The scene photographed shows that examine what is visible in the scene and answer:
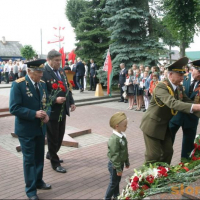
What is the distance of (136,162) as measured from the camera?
5.17 m

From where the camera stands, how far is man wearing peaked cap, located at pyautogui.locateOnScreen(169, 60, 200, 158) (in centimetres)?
436

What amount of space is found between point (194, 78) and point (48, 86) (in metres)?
2.49

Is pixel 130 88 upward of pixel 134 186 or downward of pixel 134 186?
upward

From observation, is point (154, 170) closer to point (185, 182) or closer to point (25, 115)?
point (185, 182)

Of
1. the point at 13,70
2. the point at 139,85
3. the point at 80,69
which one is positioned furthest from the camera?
the point at 13,70

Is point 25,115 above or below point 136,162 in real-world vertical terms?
above

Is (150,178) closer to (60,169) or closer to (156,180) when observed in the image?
(156,180)

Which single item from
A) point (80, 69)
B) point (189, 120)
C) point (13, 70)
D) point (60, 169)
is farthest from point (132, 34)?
point (60, 169)

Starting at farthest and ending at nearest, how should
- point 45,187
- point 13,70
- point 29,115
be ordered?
1. point 13,70
2. point 45,187
3. point 29,115

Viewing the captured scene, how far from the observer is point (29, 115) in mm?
3527

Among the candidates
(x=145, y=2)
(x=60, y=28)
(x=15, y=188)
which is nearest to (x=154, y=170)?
(x=15, y=188)

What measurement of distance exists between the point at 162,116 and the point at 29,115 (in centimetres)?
188

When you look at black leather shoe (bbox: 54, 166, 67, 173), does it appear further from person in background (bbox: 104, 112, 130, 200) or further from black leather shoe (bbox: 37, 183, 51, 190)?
person in background (bbox: 104, 112, 130, 200)

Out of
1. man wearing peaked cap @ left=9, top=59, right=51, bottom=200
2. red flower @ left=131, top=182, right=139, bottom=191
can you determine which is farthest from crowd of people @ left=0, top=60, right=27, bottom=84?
red flower @ left=131, top=182, right=139, bottom=191
